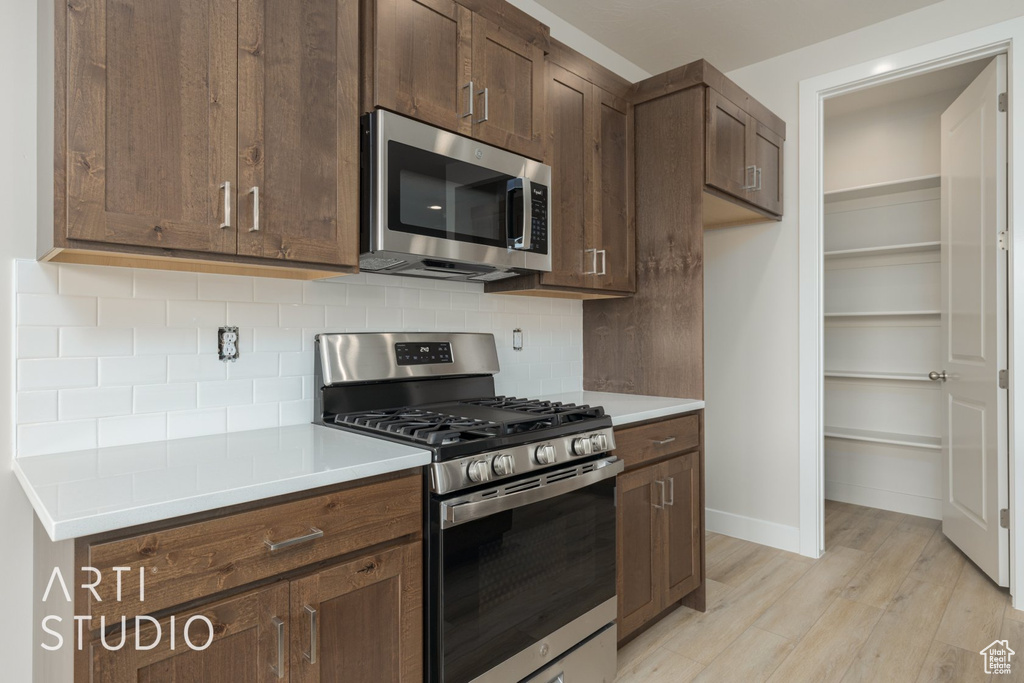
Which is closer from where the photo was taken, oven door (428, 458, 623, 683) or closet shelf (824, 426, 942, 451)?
oven door (428, 458, 623, 683)

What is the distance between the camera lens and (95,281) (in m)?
1.51

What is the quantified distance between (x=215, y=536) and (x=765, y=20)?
326 centimetres

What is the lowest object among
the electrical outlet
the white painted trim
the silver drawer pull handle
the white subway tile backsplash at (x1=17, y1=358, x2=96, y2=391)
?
the white painted trim

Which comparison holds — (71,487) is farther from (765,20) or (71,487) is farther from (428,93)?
(765,20)

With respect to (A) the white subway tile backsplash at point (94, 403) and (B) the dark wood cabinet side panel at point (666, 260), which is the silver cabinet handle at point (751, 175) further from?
(A) the white subway tile backsplash at point (94, 403)

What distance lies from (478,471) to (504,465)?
92mm

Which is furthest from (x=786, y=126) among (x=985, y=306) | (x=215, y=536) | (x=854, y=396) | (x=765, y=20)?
(x=215, y=536)

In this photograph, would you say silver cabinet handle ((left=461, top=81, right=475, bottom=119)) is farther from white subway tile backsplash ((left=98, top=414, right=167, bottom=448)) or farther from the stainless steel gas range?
white subway tile backsplash ((left=98, top=414, right=167, bottom=448))

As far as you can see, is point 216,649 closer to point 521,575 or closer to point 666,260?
point 521,575

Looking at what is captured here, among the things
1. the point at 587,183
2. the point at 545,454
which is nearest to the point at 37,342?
the point at 545,454

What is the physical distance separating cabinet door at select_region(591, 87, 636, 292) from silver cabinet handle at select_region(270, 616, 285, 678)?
179 cm

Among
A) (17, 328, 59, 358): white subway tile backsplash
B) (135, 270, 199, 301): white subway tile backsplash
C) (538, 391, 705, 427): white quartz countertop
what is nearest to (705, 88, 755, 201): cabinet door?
(538, 391, 705, 427): white quartz countertop

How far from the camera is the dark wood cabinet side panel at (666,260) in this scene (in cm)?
256

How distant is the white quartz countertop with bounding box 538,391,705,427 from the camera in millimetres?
2182
